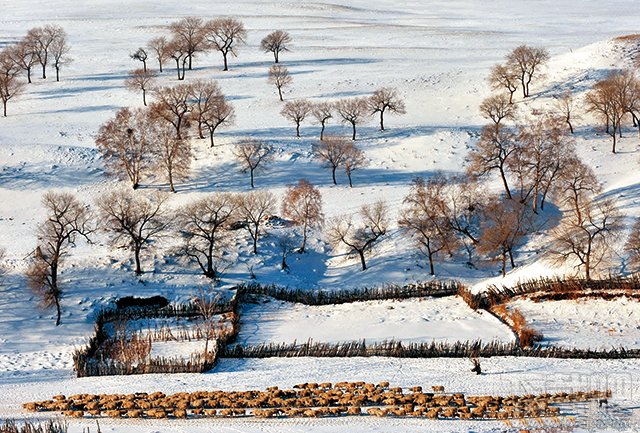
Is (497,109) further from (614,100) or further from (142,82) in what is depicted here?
(142,82)

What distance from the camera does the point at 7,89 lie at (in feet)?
243

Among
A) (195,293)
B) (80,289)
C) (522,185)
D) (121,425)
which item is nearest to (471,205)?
(522,185)

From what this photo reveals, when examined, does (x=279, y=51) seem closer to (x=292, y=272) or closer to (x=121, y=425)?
(x=292, y=272)

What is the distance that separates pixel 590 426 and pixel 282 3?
130 meters

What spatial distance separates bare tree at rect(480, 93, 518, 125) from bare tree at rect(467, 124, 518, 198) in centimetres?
489

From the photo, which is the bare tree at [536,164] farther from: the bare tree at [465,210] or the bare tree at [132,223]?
the bare tree at [132,223]

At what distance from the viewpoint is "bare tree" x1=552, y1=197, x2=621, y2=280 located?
38.2m

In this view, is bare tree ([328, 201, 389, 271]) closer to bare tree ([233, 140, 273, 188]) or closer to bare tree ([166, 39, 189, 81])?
bare tree ([233, 140, 273, 188])

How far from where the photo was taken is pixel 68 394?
2733 centimetres

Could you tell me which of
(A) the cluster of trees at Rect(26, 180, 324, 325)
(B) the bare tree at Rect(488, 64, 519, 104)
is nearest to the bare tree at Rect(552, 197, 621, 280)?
(A) the cluster of trees at Rect(26, 180, 324, 325)

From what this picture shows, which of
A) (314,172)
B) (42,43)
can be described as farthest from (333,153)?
(42,43)

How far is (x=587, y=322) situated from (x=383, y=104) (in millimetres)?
39519

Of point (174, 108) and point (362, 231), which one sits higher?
point (174, 108)

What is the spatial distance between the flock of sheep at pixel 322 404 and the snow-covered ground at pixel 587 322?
25.6ft
